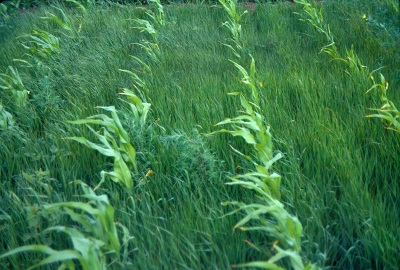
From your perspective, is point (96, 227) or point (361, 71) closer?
point (96, 227)

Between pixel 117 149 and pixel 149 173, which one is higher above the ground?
pixel 117 149

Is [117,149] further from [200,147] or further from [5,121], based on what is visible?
[5,121]

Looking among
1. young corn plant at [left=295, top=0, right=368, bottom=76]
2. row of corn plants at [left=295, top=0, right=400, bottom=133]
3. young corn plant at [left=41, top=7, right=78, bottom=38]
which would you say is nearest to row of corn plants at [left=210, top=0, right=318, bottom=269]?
row of corn plants at [left=295, top=0, right=400, bottom=133]

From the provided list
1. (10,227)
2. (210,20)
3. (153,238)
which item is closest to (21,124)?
(10,227)

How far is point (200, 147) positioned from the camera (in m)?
2.98

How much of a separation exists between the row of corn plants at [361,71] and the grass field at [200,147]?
63 mm

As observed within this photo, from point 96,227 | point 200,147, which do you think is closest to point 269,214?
point 200,147

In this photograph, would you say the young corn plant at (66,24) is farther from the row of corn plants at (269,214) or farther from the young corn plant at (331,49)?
the row of corn plants at (269,214)

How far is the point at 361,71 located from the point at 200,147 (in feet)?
4.87

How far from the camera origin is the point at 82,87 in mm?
4246

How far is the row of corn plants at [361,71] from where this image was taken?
2.98 m

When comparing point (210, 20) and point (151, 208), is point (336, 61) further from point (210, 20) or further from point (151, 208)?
point (151, 208)

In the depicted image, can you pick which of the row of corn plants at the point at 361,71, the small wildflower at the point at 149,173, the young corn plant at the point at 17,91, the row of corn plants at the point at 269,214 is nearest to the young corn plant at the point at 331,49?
the row of corn plants at the point at 361,71

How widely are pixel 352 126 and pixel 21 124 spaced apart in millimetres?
2098
